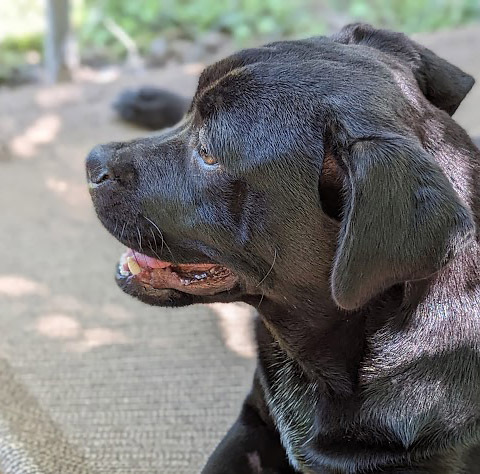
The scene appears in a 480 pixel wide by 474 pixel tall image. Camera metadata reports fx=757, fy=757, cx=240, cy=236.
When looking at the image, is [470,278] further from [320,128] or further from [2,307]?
[2,307]

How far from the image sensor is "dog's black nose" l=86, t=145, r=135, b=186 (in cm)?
137

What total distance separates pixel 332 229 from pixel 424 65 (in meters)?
0.44

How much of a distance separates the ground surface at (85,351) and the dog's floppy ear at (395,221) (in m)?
0.85

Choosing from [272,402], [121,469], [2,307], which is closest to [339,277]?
[272,402]

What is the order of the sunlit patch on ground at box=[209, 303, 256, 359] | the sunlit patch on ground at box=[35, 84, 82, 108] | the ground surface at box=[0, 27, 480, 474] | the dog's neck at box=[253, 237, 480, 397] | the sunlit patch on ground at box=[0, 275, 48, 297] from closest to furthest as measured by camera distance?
the dog's neck at box=[253, 237, 480, 397], the ground surface at box=[0, 27, 480, 474], the sunlit patch on ground at box=[209, 303, 256, 359], the sunlit patch on ground at box=[0, 275, 48, 297], the sunlit patch on ground at box=[35, 84, 82, 108]

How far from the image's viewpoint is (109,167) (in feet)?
4.55

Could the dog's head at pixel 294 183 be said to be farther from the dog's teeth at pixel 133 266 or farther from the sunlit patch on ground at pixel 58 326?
the sunlit patch on ground at pixel 58 326

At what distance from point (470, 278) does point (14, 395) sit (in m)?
1.15

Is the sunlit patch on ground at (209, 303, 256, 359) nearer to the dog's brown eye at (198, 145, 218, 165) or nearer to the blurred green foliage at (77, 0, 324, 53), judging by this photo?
the dog's brown eye at (198, 145, 218, 165)

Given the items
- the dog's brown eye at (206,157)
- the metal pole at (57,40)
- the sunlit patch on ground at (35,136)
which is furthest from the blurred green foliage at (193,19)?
the dog's brown eye at (206,157)

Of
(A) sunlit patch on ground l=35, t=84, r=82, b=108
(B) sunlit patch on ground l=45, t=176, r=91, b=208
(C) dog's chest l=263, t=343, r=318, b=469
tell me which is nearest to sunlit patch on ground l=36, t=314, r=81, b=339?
(B) sunlit patch on ground l=45, t=176, r=91, b=208

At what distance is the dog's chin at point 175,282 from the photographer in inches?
54.3

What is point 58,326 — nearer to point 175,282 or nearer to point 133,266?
point 133,266

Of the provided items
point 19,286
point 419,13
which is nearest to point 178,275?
point 19,286
